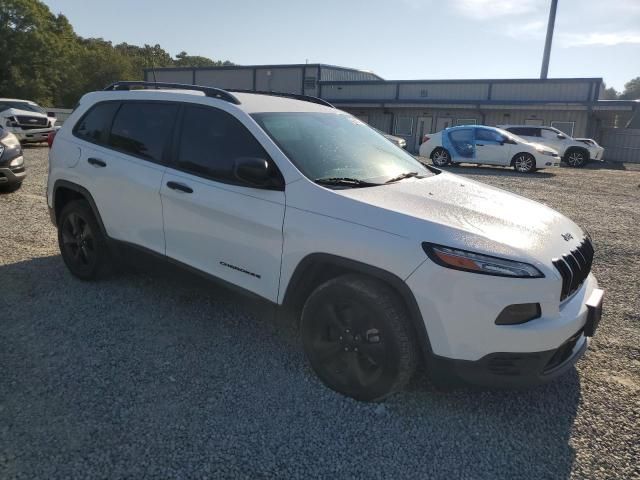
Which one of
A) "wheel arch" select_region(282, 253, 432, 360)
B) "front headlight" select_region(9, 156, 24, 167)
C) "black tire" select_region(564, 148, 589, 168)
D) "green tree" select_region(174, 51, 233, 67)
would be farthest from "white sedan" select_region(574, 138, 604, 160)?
"green tree" select_region(174, 51, 233, 67)

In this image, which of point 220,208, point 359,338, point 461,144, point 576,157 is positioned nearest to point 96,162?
point 220,208

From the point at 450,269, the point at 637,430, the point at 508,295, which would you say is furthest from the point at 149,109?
the point at 637,430

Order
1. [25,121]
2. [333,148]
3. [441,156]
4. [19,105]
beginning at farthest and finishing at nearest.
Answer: [19,105], [441,156], [25,121], [333,148]

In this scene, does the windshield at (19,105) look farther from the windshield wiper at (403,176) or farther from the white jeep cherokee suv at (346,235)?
the windshield wiper at (403,176)

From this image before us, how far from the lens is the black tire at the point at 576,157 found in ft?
67.6

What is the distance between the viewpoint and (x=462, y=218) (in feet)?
9.04

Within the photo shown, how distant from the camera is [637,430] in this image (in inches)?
109

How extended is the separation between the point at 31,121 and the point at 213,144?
Result: 17.4 metres

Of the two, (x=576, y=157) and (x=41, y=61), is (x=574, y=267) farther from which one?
(x=41, y=61)

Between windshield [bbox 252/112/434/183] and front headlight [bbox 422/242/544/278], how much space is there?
0.96 metres

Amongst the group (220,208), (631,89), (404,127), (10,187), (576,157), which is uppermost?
(631,89)

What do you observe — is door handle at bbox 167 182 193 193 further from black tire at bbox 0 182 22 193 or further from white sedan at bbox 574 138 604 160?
white sedan at bbox 574 138 604 160

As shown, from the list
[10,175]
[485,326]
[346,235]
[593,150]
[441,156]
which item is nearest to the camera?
[485,326]

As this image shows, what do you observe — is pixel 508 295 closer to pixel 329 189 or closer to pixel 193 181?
pixel 329 189
